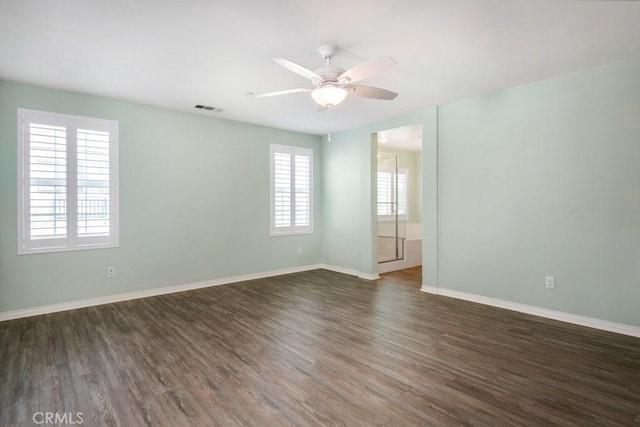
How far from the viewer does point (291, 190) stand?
6219 millimetres

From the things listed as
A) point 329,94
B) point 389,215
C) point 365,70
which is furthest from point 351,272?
point 365,70


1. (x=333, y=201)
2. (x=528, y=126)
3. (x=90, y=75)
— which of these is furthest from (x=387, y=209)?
(x=90, y=75)

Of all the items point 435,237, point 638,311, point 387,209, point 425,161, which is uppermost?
point 425,161

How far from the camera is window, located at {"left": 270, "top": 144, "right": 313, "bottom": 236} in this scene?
19.7 feet

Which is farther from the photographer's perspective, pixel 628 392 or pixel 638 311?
pixel 638 311

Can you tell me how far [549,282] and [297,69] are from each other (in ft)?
11.8

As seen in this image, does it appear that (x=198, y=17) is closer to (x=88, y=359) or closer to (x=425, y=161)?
(x=88, y=359)

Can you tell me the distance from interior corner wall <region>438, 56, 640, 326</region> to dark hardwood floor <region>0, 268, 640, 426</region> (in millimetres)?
446

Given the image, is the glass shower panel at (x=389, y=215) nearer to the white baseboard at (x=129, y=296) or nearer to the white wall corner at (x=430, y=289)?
the white wall corner at (x=430, y=289)

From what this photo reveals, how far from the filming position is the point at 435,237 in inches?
186

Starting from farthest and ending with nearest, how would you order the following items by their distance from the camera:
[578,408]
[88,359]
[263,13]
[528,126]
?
1. [528,126]
2. [88,359]
3. [263,13]
4. [578,408]

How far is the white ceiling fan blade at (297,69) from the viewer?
2.44 m

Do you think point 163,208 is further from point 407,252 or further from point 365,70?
point 407,252

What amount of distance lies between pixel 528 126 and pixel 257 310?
13.1ft
